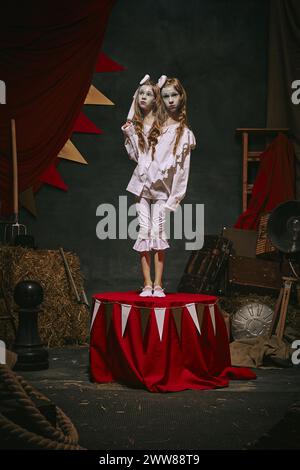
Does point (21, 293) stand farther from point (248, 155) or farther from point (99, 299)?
point (248, 155)

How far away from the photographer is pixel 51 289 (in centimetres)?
572

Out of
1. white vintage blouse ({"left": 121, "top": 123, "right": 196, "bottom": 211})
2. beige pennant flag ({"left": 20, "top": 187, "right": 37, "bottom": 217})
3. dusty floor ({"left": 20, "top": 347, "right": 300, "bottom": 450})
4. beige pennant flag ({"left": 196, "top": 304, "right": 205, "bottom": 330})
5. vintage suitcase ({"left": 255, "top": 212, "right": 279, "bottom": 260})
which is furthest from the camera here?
beige pennant flag ({"left": 20, "top": 187, "right": 37, "bottom": 217})

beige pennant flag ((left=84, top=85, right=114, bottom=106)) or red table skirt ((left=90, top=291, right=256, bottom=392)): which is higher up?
beige pennant flag ((left=84, top=85, right=114, bottom=106))

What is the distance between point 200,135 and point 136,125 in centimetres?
214

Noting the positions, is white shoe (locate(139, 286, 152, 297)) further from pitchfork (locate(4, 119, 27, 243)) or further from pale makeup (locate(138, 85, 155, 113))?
pitchfork (locate(4, 119, 27, 243))

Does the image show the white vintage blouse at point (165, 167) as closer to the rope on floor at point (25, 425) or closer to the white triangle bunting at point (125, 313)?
the white triangle bunting at point (125, 313)

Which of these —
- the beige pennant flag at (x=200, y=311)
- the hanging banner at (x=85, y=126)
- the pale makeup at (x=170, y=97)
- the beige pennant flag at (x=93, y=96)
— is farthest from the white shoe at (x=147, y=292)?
the beige pennant flag at (x=93, y=96)

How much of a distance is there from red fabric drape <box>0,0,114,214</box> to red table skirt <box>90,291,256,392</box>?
2.28m

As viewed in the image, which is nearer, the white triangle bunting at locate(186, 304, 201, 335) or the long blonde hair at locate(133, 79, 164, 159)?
the white triangle bunting at locate(186, 304, 201, 335)

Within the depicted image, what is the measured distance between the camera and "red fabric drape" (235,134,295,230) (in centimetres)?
595

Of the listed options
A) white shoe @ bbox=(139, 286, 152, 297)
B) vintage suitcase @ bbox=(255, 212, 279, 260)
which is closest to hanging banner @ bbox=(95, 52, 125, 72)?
vintage suitcase @ bbox=(255, 212, 279, 260)

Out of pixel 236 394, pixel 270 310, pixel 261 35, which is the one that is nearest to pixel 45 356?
pixel 236 394

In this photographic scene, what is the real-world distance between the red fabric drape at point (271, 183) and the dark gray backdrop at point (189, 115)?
1.15 ft

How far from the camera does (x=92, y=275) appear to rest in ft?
20.9
